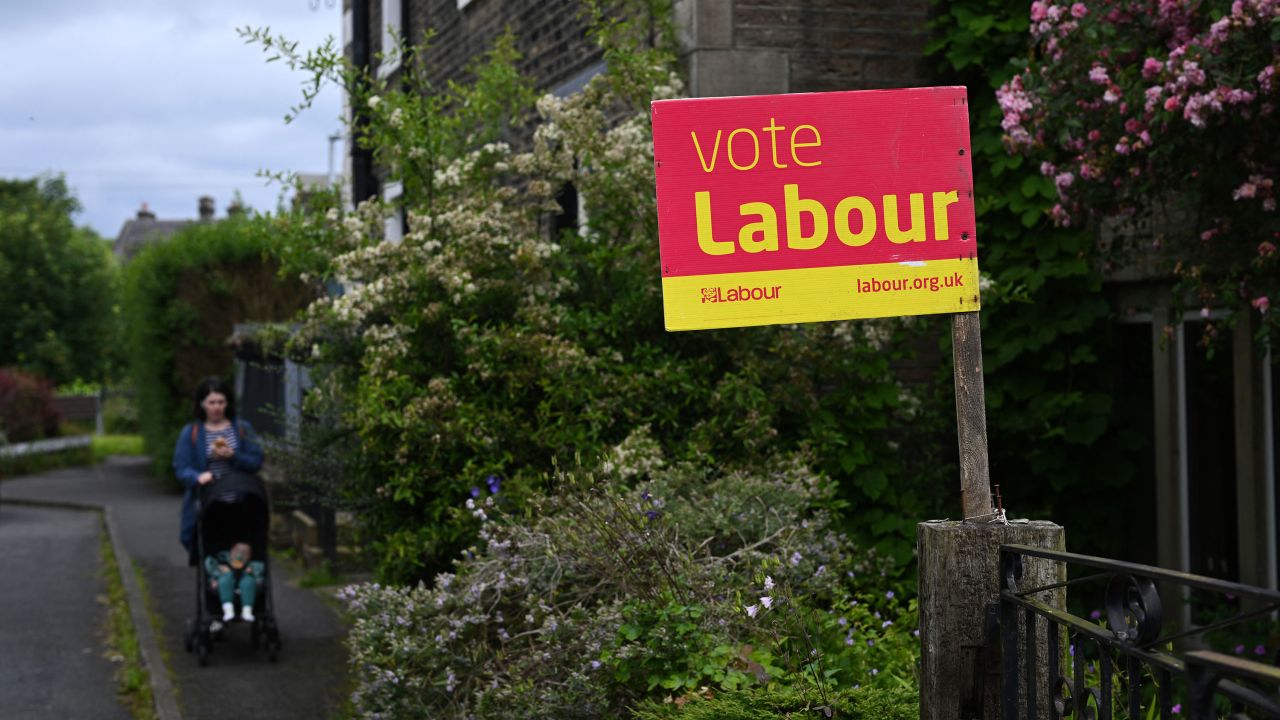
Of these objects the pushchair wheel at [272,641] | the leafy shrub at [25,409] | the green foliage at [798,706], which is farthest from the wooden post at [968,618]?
the leafy shrub at [25,409]

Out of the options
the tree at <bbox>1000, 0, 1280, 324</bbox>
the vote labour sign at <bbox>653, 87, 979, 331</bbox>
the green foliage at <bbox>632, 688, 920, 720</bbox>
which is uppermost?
the tree at <bbox>1000, 0, 1280, 324</bbox>

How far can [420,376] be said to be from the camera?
266 inches

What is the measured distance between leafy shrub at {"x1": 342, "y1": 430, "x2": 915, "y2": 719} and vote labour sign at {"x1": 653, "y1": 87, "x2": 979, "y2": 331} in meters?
1.13

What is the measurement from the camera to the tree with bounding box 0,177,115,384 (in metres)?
33.1

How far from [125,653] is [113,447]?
2311 centimetres

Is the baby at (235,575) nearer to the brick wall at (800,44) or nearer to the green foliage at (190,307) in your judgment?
the brick wall at (800,44)

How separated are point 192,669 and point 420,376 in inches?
104

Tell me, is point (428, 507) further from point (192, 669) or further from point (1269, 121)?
point (1269, 121)

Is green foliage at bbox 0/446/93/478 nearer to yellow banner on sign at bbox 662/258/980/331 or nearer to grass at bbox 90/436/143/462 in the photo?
grass at bbox 90/436/143/462

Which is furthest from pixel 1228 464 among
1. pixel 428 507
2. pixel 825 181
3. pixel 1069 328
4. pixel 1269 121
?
pixel 825 181

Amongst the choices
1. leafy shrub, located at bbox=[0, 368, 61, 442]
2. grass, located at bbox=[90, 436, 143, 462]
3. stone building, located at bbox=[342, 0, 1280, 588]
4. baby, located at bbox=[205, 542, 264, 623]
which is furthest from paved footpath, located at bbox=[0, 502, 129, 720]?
grass, located at bbox=[90, 436, 143, 462]

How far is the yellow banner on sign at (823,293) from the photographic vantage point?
3.40 metres

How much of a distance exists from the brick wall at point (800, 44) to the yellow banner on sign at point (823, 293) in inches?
175

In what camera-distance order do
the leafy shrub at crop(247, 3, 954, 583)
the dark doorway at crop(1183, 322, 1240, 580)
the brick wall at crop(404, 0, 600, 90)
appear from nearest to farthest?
the leafy shrub at crop(247, 3, 954, 583) < the dark doorway at crop(1183, 322, 1240, 580) < the brick wall at crop(404, 0, 600, 90)
